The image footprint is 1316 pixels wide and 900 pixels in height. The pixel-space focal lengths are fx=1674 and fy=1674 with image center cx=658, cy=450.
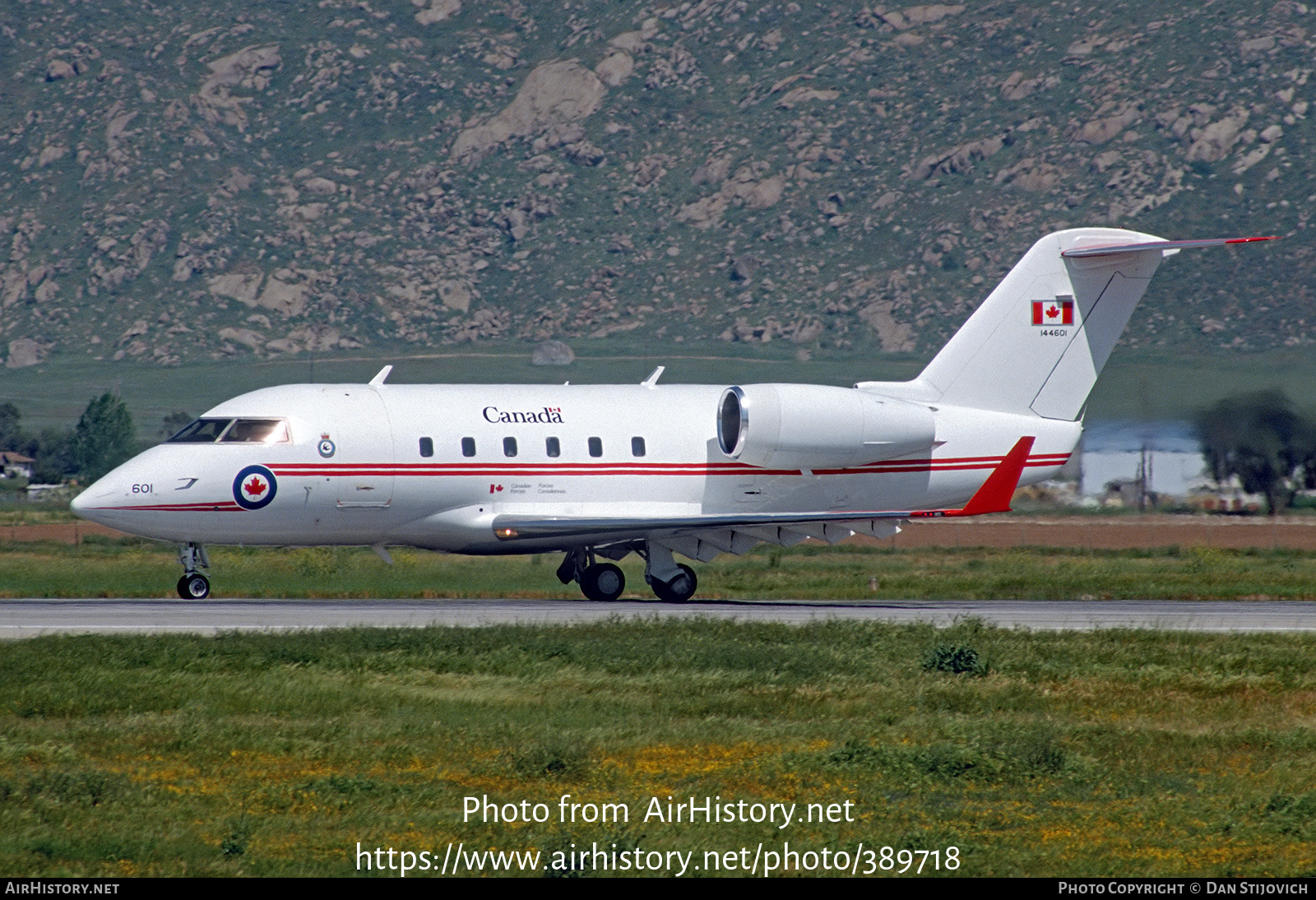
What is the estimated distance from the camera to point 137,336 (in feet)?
433

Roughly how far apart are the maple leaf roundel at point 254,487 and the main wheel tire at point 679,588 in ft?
24.5

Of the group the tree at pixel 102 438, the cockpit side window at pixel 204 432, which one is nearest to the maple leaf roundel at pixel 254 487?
the cockpit side window at pixel 204 432

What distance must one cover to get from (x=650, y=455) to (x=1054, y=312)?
8832mm

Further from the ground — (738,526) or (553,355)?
(553,355)

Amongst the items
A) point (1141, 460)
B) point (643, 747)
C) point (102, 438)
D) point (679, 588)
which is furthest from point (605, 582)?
point (102, 438)

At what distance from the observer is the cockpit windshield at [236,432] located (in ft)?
95.9

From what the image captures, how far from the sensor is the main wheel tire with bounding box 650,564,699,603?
31578mm

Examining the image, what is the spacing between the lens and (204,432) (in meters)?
29.3

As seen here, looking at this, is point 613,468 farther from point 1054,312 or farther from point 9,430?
point 9,430

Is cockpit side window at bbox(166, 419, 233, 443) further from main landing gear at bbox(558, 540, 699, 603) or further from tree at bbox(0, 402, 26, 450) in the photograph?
tree at bbox(0, 402, 26, 450)

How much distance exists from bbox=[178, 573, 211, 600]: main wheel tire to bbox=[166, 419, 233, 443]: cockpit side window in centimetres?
250

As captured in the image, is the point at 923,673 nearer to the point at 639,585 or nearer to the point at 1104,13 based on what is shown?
the point at 639,585

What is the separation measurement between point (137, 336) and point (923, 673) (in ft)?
397

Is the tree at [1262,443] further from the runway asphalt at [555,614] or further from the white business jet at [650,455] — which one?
the runway asphalt at [555,614]
